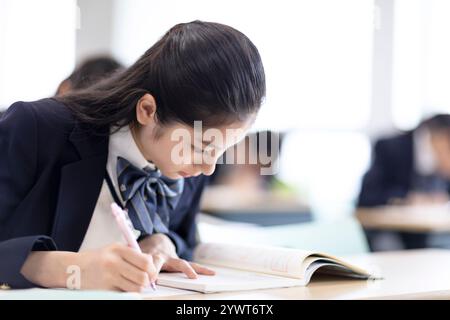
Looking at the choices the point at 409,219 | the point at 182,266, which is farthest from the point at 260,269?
the point at 409,219

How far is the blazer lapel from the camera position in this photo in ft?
4.60

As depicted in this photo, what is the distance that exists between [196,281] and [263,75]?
15.6 inches

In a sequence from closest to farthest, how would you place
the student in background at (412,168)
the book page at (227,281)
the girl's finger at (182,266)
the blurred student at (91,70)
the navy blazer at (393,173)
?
the book page at (227,281) → the girl's finger at (182,266) → the blurred student at (91,70) → the student in background at (412,168) → the navy blazer at (393,173)

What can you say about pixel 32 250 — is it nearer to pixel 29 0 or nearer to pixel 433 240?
pixel 433 240

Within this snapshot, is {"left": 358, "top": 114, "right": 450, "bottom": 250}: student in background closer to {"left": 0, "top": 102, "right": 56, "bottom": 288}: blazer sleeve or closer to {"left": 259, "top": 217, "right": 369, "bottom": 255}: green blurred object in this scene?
{"left": 259, "top": 217, "right": 369, "bottom": 255}: green blurred object

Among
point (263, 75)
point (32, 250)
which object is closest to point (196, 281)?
point (32, 250)

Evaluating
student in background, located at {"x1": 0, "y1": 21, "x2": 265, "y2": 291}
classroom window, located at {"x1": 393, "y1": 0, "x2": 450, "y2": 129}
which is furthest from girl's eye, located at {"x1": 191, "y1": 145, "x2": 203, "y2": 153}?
classroom window, located at {"x1": 393, "y1": 0, "x2": 450, "y2": 129}

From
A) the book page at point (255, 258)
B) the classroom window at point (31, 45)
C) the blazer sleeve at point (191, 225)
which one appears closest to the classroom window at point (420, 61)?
the classroom window at point (31, 45)

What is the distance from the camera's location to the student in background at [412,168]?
503cm

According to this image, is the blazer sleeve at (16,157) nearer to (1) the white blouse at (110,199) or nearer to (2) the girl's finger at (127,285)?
(1) the white blouse at (110,199)

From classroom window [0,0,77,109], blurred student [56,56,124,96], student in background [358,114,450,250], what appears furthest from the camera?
student in background [358,114,450,250]

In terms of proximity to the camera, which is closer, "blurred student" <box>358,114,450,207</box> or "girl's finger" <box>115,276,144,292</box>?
"girl's finger" <box>115,276,144,292</box>

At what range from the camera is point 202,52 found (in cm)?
133

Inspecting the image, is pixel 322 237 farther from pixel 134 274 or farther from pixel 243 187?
pixel 243 187
